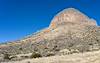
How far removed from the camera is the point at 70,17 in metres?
130

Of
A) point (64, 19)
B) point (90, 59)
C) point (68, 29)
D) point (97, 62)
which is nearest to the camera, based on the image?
point (97, 62)

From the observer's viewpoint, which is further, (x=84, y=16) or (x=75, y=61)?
(x=84, y=16)

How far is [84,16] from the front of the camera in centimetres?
13712

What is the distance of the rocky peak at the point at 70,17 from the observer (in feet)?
426

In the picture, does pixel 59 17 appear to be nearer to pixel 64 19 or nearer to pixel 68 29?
pixel 64 19

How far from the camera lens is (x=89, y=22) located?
132m

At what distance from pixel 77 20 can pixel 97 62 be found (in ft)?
350

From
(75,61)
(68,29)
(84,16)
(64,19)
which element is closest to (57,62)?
(75,61)

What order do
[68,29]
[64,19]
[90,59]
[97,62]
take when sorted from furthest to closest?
[64,19], [68,29], [90,59], [97,62]

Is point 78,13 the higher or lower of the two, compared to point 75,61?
higher

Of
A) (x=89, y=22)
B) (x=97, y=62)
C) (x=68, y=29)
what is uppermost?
(x=89, y=22)

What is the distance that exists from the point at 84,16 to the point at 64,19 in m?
13.2

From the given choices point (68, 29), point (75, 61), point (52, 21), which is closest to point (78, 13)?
point (52, 21)

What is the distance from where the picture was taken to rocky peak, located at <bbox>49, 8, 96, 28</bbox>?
426 ft
